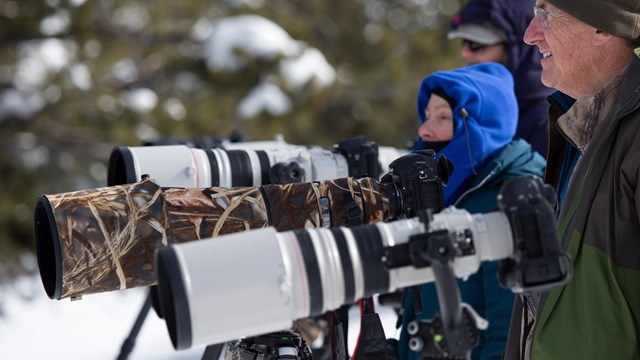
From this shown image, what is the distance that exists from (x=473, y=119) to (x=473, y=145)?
0.31 feet

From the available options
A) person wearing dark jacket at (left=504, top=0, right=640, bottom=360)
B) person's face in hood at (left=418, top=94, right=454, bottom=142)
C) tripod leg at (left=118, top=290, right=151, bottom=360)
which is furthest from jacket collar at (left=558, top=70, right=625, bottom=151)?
tripod leg at (left=118, top=290, right=151, bottom=360)

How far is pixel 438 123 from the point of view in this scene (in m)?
2.65

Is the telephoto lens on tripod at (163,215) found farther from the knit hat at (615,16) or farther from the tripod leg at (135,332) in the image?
the tripod leg at (135,332)

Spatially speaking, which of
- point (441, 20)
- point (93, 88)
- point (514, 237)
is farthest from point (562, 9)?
point (441, 20)

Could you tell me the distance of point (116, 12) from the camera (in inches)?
281

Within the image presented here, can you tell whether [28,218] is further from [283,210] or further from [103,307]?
[283,210]

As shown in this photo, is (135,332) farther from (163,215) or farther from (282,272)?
(282,272)

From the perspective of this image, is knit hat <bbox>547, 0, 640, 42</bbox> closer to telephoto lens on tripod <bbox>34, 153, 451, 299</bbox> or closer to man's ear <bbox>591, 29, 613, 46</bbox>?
man's ear <bbox>591, 29, 613, 46</bbox>

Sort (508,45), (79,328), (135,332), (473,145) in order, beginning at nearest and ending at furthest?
(473,145), (135,332), (508,45), (79,328)

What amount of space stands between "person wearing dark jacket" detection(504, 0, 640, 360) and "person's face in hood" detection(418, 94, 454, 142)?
780 millimetres

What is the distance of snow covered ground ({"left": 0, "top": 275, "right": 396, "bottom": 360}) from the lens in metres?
4.17

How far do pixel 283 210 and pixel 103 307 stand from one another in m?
3.88

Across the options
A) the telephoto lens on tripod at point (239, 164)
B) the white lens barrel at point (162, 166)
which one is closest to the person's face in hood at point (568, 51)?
the telephoto lens on tripod at point (239, 164)

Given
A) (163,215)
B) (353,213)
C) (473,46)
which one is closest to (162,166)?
(163,215)
